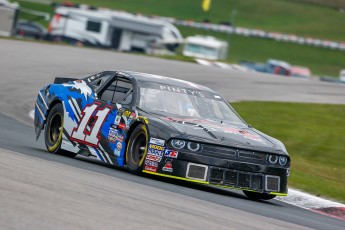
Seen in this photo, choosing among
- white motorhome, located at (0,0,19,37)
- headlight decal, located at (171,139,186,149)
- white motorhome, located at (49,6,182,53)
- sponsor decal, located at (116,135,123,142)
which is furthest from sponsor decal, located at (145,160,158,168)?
white motorhome, located at (49,6,182,53)

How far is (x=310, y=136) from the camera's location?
57.9ft

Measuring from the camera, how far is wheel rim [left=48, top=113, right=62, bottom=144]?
12367 millimetres

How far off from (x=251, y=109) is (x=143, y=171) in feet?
33.4

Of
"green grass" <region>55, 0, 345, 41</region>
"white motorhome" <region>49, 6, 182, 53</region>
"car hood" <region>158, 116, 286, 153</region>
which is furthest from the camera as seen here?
"green grass" <region>55, 0, 345, 41</region>

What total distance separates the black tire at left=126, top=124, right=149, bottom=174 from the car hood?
0.27m

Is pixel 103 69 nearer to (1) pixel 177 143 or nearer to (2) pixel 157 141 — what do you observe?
(2) pixel 157 141

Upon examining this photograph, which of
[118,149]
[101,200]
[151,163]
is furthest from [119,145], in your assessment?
[101,200]

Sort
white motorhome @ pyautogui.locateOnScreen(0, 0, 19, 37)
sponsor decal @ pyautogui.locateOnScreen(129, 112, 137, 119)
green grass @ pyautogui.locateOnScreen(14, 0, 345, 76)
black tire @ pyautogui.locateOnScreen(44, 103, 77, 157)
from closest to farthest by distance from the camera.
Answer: sponsor decal @ pyautogui.locateOnScreen(129, 112, 137, 119) < black tire @ pyautogui.locateOnScreen(44, 103, 77, 157) < white motorhome @ pyautogui.locateOnScreen(0, 0, 19, 37) < green grass @ pyautogui.locateOnScreen(14, 0, 345, 76)

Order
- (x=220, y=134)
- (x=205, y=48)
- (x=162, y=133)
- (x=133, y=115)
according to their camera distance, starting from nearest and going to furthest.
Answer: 1. (x=162, y=133)
2. (x=220, y=134)
3. (x=133, y=115)
4. (x=205, y=48)

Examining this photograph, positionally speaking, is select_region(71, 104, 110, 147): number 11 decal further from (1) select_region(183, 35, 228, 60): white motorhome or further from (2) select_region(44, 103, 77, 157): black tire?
(1) select_region(183, 35, 228, 60): white motorhome

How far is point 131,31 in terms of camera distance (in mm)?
51812

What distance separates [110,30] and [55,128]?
40.0m

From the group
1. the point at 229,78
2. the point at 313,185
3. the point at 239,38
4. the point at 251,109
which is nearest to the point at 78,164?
the point at 313,185

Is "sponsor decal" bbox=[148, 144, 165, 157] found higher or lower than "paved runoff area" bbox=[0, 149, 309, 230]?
higher
